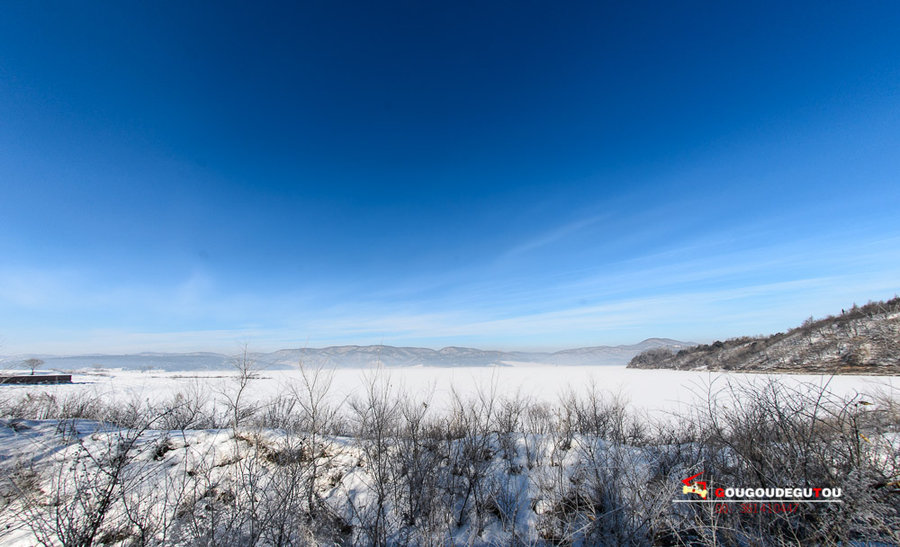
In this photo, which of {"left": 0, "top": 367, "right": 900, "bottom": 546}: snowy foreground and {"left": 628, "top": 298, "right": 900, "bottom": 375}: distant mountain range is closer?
{"left": 0, "top": 367, "right": 900, "bottom": 546}: snowy foreground

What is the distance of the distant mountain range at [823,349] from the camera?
13.3 meters

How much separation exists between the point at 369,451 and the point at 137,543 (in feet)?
9.24

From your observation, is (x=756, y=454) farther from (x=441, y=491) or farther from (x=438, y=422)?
(x=438, y=422)

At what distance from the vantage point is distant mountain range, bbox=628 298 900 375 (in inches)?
524

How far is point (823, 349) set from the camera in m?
18.2

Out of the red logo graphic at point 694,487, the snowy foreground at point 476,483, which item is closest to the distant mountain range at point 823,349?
the snowy foreground at point 476,483

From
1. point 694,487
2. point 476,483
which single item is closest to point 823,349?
point 694,487

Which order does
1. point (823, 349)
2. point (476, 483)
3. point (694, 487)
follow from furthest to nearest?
point (823, 349) → point (476, 483) → point (694, 487)

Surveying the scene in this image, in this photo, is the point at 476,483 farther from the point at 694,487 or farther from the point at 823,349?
the point at 823,349

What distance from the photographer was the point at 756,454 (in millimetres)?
3484

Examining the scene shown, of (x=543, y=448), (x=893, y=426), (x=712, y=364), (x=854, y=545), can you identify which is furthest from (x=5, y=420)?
(x=712, y=364)

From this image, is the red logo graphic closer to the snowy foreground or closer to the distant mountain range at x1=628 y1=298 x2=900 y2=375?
the snowy foreground

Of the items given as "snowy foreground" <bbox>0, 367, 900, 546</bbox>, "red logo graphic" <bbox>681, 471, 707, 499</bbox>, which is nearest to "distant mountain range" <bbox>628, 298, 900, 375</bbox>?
"snowy foreground" <bbox>0, 367, 900, 546</bbox>

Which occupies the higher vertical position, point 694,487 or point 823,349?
point 694,487
